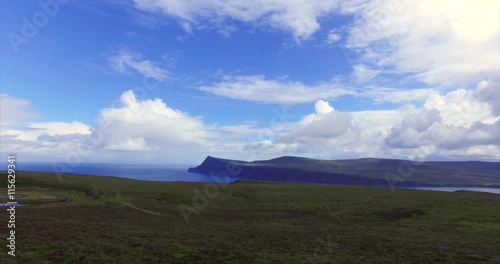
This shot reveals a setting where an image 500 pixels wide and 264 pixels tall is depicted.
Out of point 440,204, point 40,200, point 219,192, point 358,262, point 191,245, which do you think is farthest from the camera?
point 219,192

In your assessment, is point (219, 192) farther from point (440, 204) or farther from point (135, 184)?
point (440, 204)

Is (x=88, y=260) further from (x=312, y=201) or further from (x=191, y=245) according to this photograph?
(x=312, y=201)

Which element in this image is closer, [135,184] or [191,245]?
[191,245]

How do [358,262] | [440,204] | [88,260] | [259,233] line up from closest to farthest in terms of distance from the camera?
[88,260] < [358,262] < [259,233] < [440,204]

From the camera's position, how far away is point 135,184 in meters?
91.3

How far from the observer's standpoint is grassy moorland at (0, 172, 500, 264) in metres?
29.2

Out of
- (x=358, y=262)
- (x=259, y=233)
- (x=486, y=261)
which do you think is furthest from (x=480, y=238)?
(x=259, y=233)

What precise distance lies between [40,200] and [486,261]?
229 feet

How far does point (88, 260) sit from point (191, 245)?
993 centimetres

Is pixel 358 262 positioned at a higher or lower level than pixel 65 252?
Result: lower

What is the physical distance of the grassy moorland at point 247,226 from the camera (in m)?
29.2

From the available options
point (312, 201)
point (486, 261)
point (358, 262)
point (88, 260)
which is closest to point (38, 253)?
point (88, 260)

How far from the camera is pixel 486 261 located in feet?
98.2

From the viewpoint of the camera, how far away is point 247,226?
47719mm
